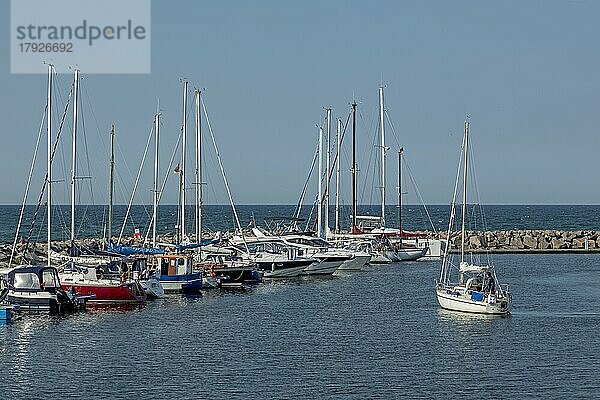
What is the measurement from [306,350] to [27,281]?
15134 millimetres

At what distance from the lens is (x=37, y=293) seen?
157 feet

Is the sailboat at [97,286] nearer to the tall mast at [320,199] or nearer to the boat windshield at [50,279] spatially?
the boat windshield at [50,279]

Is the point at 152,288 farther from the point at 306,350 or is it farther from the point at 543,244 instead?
the point at 543,244

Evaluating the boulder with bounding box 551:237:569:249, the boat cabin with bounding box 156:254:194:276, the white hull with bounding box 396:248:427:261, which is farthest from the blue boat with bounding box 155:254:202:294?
the boulder with bounding box 551:237:569:249

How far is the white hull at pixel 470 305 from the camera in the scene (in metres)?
47.5

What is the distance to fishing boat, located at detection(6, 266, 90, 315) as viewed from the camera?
4775cm

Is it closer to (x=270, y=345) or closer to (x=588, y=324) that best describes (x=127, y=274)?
(x=270, y=345)

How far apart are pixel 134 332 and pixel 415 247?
4827 centimetres

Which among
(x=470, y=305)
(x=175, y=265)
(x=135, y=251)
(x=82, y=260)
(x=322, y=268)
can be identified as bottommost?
(x=470, y=305)

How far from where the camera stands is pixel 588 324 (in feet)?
151

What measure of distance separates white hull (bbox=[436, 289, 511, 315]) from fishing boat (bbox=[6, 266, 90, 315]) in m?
16.2

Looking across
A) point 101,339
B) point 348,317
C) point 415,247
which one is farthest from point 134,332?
point 415,247

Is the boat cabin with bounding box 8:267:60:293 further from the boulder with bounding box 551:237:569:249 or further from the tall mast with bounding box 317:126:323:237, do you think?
the boulder with bounding box 551:237:569:249

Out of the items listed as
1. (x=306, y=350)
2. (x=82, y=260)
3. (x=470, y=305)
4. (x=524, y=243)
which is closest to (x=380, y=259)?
(x=524, y=243)
